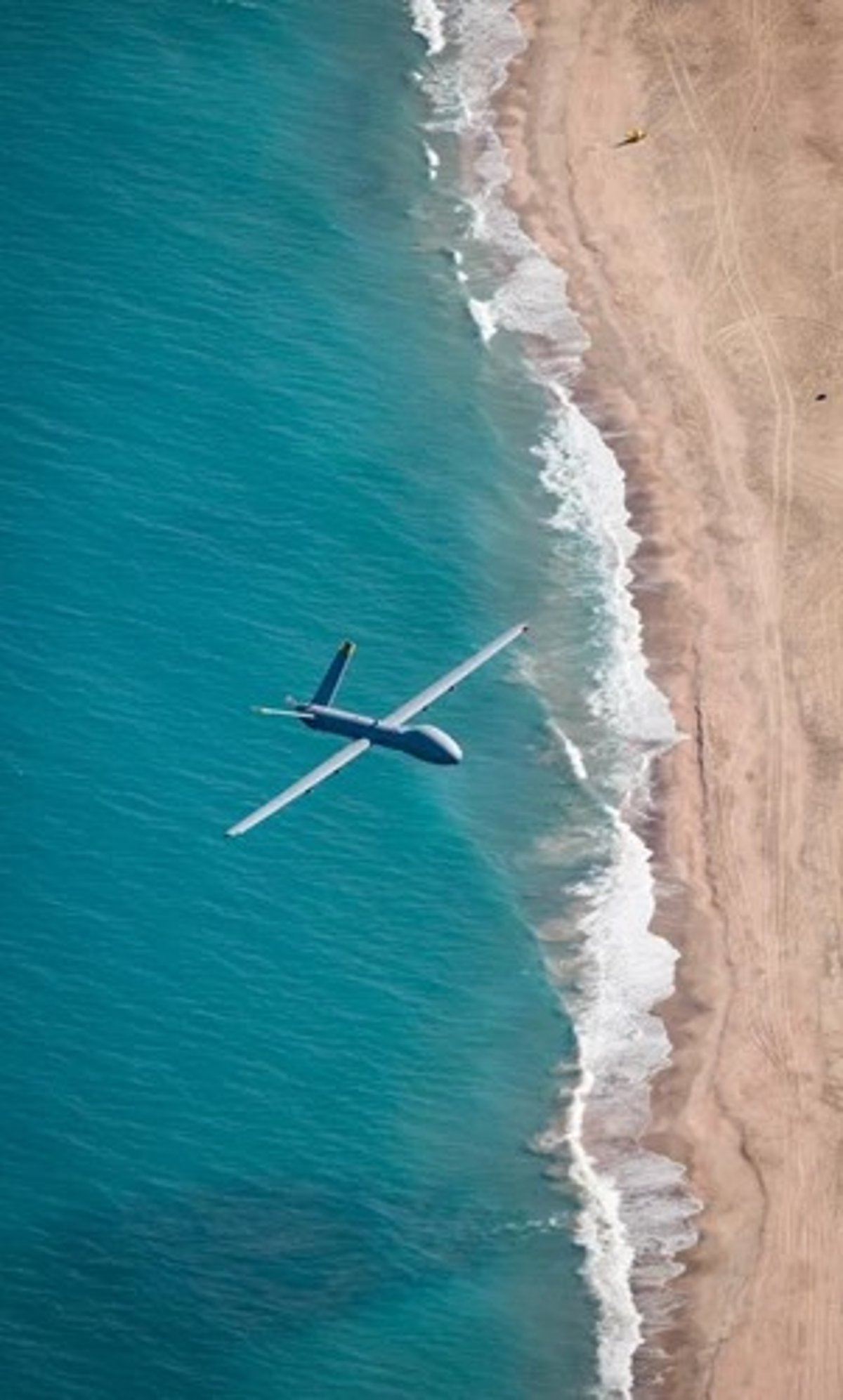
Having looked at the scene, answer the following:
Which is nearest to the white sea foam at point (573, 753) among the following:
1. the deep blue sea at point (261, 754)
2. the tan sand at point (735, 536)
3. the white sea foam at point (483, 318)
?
the deep blue sea at point (261, 754)

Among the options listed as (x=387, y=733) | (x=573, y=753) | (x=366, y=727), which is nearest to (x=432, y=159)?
(x=573, y=753)

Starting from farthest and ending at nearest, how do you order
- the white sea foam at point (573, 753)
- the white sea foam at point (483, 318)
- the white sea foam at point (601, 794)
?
the white sea foam at point (483, 318) < the white sea foam at point (573, 753) < the white sea foam at point (601, 794)

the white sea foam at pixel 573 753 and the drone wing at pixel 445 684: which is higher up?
the drone wing at pixel 445 684

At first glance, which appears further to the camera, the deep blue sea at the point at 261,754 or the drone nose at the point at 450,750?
the drone nose at the point at 450,750

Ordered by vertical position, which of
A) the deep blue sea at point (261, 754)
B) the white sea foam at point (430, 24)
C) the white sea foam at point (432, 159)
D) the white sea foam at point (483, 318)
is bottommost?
the deep blue sea at point (261, 754)

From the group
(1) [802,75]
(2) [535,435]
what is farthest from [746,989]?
(1) [802,75]

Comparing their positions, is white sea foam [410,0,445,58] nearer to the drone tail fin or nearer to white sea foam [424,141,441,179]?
white sea foam [424,141,441,179]

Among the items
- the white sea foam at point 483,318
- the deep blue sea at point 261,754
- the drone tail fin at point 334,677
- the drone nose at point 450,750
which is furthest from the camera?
the white sea foam at point 483,318

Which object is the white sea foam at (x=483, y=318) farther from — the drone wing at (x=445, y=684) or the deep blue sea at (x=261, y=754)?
the drone wing at (x=445, y=684)
